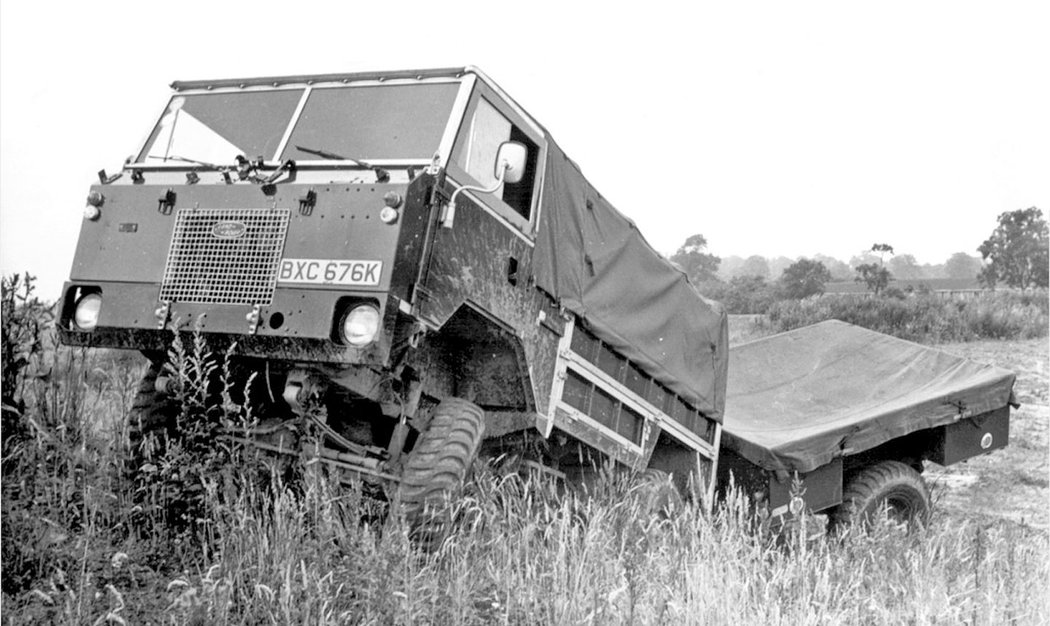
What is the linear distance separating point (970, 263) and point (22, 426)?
52.3 metres

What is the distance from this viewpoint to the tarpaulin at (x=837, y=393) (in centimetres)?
784

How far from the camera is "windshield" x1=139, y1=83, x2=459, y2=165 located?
5.66 m

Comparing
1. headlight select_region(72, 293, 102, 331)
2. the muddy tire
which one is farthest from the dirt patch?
headlight select_region(72, 293, 102, 331)

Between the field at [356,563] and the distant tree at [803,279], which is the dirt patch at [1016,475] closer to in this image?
the field at [356,563]

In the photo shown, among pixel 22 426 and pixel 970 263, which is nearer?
pixel 22 426

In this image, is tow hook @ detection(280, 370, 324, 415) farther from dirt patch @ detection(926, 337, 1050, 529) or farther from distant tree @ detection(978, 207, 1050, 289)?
distant tree @ detection(978, 207, 1050, 289)

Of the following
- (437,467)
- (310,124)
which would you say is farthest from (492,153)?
(437,467)

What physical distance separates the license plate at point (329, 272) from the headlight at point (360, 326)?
13 cm

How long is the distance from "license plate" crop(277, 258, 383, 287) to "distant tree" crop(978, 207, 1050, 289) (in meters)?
17.4

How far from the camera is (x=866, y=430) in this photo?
7.99m

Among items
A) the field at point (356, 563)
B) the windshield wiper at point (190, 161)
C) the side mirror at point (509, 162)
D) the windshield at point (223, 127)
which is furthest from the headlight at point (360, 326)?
the windshield at point (223, 127)

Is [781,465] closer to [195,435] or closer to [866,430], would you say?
[866,430]

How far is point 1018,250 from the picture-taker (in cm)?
2234

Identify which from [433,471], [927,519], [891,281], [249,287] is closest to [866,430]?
[927,519]
